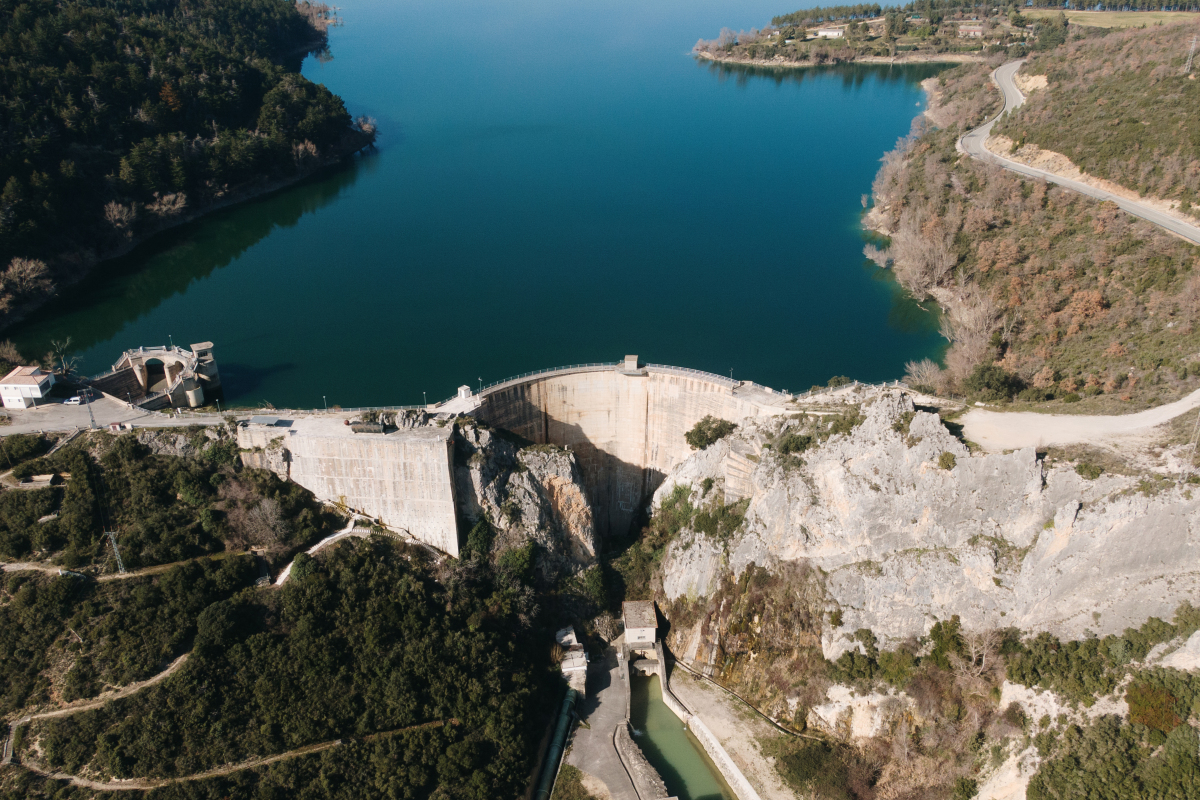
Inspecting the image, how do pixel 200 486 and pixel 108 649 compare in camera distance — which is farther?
pixel 200 486

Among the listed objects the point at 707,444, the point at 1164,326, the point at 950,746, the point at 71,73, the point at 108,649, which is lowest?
the point at 950,746

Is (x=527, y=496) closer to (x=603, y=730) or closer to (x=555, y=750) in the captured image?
(x=603, y=730)

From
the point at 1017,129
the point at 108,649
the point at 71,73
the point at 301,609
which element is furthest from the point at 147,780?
the point at 1017,129

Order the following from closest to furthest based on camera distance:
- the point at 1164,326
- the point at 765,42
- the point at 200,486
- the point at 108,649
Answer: the point at 108,649, the point at 200,486, the point at 1164,326, the point at 765,42

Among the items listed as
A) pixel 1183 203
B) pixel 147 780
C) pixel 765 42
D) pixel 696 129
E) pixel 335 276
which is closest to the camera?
pixel 147 780

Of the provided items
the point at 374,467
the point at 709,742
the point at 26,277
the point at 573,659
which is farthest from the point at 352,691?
the point at 26,277

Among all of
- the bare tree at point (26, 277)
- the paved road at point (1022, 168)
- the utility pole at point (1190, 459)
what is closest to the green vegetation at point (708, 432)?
the utility pole at point (1190, 459)

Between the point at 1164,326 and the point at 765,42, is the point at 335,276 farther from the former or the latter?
the point at 765,42

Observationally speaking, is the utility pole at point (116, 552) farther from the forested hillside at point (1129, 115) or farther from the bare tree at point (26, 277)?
the forested hillside at point (1129, 115)
